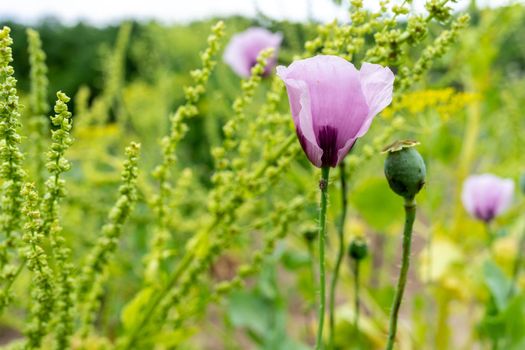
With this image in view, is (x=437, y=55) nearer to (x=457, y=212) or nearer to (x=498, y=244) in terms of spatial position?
(x=457, y=212)

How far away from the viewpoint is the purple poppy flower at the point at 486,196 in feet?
2.18

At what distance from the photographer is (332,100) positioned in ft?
0.87

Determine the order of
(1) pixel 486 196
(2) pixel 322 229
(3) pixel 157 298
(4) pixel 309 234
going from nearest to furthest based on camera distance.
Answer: (2) pixel 322 229 → (3) pixel 157 298 → (4) pixel 309 234 → (1) pixel 486 196

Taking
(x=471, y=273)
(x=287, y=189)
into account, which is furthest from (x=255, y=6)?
(x=471, y=273)

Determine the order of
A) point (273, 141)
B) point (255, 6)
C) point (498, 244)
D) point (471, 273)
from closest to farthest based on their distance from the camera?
point (273, 141) → point (255, 6) → point (471, 273) → point (498, 244)

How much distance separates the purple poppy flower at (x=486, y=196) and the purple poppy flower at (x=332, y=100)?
445 mm

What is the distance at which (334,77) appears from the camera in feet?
0.85

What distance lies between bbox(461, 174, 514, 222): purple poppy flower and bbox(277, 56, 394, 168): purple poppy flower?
44cm

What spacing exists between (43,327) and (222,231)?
13cm

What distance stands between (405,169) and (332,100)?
47 mm

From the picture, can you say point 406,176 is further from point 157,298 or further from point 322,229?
point 157,298

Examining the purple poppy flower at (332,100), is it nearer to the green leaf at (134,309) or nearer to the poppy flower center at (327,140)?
the poppy flower center at (327,140)

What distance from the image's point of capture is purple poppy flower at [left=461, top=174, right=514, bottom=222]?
0.66 meters

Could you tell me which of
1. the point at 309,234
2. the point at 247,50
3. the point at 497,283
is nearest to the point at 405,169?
the point at 309,234
